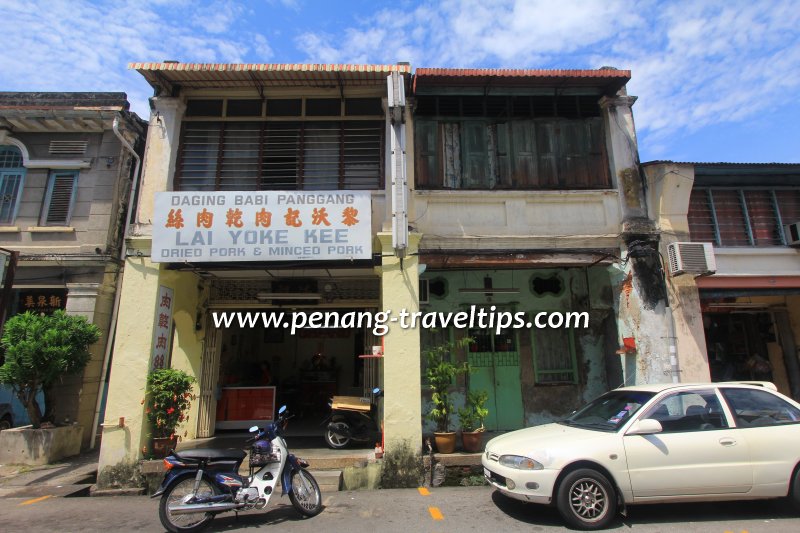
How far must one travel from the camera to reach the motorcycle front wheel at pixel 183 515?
16.5 ft

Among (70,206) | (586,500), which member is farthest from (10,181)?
(586,500)

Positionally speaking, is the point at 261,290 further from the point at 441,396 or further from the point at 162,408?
the point at 441,396

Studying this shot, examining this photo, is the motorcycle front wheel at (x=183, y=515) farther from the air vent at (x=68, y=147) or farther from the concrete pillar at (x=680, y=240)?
the air vent at (x=68, y=147)

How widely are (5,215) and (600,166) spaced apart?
1274 cm

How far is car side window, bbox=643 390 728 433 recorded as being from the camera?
16.9 feet

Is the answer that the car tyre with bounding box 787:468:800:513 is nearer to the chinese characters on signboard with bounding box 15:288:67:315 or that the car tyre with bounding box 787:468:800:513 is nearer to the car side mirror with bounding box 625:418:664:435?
the car side mirror with bounding box 625:418:664:435

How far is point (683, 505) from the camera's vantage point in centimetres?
562

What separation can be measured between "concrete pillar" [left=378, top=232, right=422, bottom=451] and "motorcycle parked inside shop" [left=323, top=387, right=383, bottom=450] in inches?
44.8

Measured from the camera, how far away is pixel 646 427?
16.1 ft

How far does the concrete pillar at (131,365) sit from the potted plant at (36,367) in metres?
1.60

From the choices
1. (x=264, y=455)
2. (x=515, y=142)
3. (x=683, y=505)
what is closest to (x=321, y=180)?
(x=515, y=142)

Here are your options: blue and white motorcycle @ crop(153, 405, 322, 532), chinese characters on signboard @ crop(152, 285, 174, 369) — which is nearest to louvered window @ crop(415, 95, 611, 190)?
chinese characters on signboard @ crop(152, 285, 174, 369)

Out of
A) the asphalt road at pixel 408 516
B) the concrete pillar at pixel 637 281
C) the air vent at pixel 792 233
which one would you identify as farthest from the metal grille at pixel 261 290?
the air vent at pixel 792 233

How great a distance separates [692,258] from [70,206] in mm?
12646
